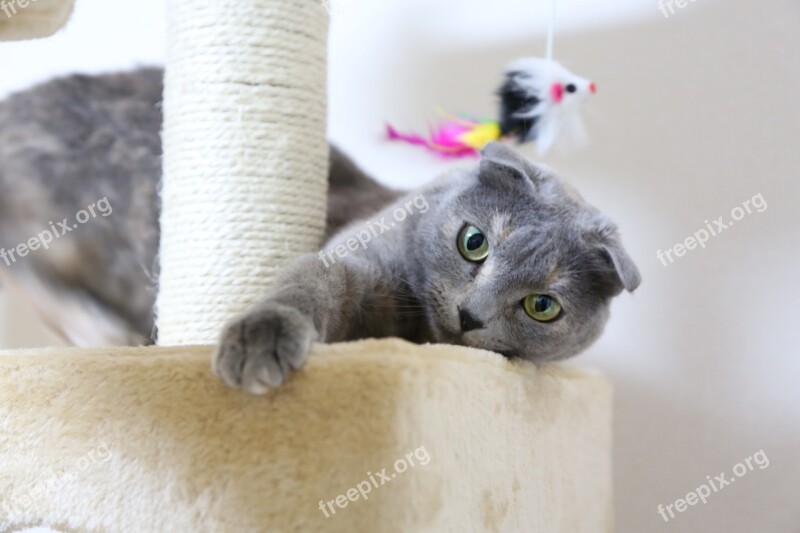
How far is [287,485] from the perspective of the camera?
2.17 feet

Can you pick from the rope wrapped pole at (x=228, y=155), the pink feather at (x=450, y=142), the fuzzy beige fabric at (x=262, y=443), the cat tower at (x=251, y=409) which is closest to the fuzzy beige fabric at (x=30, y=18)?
the cat tower at (x=251, y=409)

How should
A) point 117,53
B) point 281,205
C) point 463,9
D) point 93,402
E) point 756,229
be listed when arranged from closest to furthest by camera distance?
point 93,402
point 281,205
point 756,229
point 463,9
point 117,53

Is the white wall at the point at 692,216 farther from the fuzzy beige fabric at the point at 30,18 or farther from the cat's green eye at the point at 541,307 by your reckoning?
the fuzzy beige fabric at the point at 30,18

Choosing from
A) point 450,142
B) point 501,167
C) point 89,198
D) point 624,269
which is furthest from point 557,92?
point 89,198

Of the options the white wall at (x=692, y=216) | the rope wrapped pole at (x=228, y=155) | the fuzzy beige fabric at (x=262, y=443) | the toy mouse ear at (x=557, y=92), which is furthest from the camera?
the white wall at (x=692, y=216)

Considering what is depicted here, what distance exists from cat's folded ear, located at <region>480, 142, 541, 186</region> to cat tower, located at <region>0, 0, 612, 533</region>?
0.29 m

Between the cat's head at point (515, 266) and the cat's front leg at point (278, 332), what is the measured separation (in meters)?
0.20

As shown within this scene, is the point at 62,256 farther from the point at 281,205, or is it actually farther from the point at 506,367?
the point at 506,367

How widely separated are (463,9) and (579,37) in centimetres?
34

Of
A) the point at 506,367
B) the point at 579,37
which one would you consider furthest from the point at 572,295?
the point at 579,37

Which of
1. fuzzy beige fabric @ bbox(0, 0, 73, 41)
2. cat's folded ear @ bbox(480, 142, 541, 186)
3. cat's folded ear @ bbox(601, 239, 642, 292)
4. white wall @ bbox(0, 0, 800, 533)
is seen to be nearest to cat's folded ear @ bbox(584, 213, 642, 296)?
cat's folded ear @ bbox(601, 239, 642, 292)

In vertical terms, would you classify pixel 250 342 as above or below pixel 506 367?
above

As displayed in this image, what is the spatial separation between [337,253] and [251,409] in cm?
38

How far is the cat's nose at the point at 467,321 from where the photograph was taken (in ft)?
3.21
